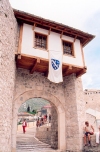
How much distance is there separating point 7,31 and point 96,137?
6396 mm

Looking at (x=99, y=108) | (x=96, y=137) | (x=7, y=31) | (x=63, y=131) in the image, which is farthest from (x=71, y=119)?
(x=99, y=108)

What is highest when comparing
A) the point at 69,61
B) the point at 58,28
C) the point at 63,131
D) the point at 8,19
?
the point at 58,28

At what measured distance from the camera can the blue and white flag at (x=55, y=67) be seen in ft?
26.8

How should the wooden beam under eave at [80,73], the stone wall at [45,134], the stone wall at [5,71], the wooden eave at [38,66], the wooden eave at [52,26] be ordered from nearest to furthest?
1. the stone wall at [5,71]
2. the wooden eave at [38,66]
3. the wooden eave at [52,26]
4. the wooden beam under eave at [80,73]
5. the stone wall at [45,134]

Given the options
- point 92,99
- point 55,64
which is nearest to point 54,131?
point 55,64

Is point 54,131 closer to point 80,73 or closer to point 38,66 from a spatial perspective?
point 80,73

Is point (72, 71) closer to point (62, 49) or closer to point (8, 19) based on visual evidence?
point (62, 49)

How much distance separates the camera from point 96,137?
7.64m

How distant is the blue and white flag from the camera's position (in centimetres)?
816

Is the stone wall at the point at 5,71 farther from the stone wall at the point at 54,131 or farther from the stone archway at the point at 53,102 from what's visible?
the stone wall at the point at 54,131

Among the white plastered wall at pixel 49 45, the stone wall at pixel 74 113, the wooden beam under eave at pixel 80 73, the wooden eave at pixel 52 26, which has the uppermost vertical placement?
the wooden eave at pixel 52 26

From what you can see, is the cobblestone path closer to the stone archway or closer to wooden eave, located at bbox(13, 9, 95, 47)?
the stone archway

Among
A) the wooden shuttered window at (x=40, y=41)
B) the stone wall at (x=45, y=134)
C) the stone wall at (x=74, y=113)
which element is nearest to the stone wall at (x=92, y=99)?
the stone wall at (x=45, y=134)

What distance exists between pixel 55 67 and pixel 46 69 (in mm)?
933
